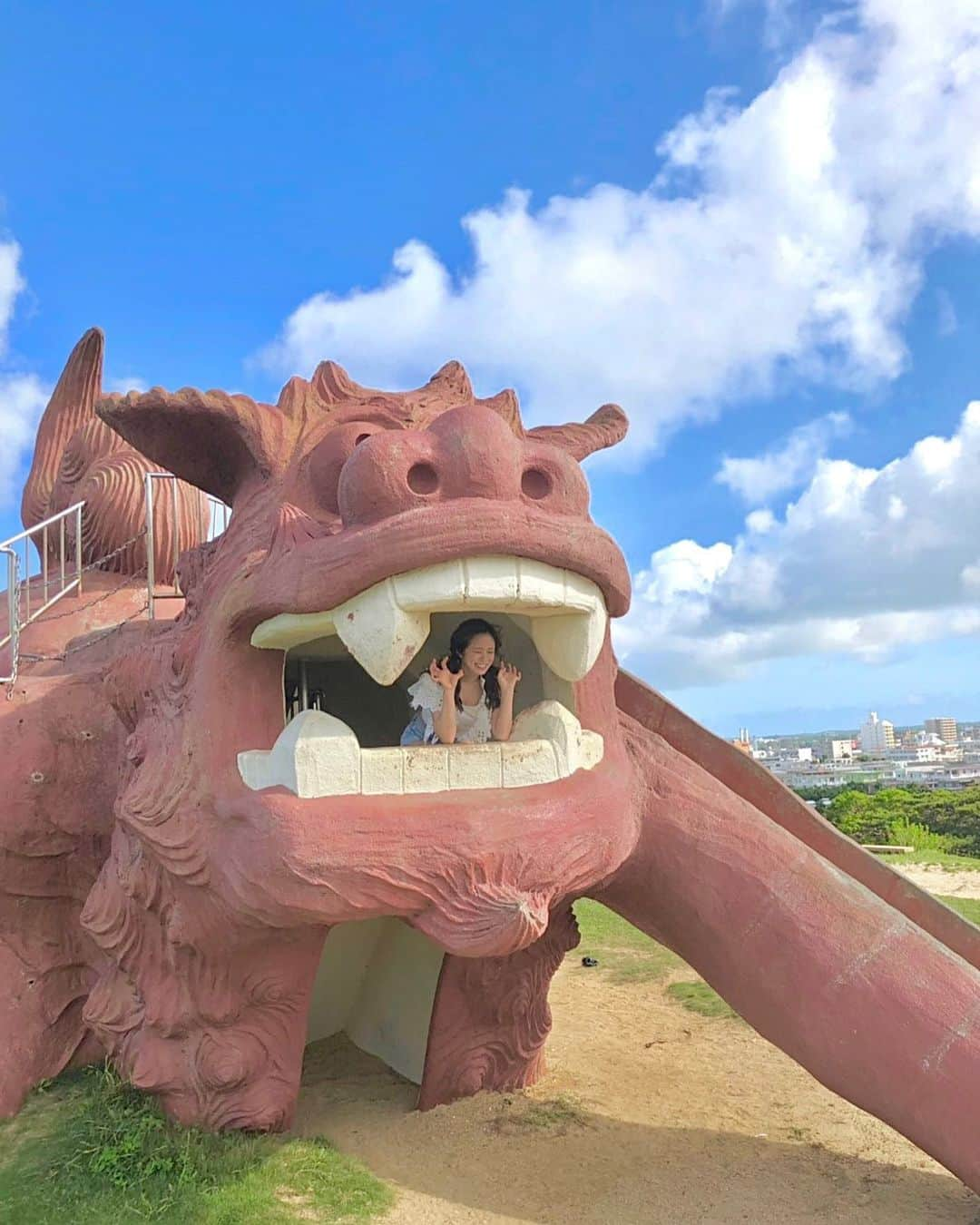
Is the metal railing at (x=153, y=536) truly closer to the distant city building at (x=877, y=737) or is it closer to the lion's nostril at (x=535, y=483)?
the lion's nostril at (x=535, y=483)

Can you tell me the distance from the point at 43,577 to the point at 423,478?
14.6 feet

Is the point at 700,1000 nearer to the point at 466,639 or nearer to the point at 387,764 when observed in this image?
the point at 466,639

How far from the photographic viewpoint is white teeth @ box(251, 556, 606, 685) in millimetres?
2982

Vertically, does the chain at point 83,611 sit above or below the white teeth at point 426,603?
above

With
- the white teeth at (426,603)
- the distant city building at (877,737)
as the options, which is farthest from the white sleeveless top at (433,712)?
the distant city building at (877,737)

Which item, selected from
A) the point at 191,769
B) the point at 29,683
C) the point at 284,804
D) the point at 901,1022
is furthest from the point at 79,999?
the point at 901,1022

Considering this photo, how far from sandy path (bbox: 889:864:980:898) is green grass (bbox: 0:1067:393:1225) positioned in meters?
8.44

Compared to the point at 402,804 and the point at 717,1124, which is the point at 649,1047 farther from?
the point at 402,804

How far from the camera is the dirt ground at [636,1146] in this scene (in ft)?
12.1

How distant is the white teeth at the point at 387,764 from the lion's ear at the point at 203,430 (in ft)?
3.96

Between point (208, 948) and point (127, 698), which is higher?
point (127, 698)

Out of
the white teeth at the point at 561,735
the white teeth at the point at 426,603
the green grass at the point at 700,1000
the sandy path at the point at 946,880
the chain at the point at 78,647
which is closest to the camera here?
the white teeth at the point at 426,603

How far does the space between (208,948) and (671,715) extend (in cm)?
226

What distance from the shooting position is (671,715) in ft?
15.9
